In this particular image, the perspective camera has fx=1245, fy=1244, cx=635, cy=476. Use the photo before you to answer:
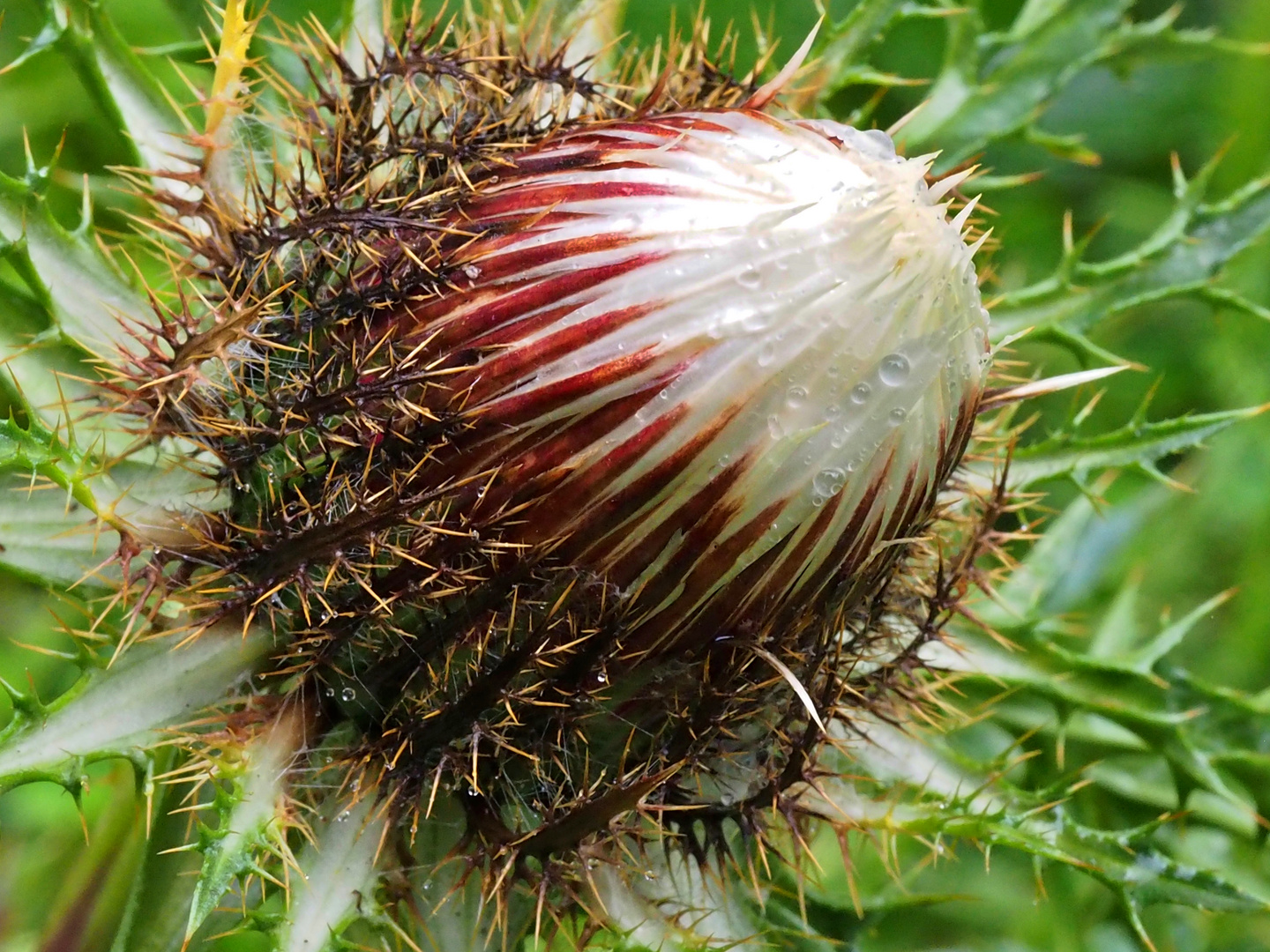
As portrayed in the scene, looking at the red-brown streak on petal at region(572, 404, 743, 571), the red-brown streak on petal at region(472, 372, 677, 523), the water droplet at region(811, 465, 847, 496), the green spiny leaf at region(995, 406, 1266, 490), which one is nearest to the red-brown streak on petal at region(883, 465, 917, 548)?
the water droplet at region(811, 465, 847, 496)

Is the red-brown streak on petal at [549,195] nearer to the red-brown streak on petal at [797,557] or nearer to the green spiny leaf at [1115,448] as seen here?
the red-brown streak on petal at [797,557]

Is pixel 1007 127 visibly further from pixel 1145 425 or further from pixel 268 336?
pixel 268 336

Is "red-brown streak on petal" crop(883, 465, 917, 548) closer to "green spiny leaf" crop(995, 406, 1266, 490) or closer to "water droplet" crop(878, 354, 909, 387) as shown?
"water droplet" crop(878, 354, 909, 387)

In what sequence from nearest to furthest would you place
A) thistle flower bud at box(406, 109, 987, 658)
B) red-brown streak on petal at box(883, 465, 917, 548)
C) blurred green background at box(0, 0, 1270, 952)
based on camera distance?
thistle flower bud at box(406, 109, 987, 658)
red-brown streak on petal at box(883, 465, 917, 548)
blurred green background at box(0, 0, 1270, 952)

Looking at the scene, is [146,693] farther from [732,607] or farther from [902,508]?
[902,508]

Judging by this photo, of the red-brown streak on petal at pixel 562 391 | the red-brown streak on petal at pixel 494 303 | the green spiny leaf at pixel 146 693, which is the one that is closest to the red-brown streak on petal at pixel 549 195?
the red-brown streak on petal at pixel 494 303

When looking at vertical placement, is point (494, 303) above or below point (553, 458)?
above

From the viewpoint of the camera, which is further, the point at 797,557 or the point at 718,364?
the point at 797,557

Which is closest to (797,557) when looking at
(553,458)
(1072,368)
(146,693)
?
(553,458)
